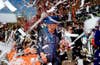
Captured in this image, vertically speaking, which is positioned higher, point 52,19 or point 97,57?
point 52,19

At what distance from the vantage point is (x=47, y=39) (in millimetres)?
1406

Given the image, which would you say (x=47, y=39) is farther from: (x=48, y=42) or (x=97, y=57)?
(x=97, y=57)

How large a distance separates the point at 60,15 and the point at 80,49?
0.53 feet

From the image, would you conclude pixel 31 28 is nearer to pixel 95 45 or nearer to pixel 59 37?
pixel 59 37

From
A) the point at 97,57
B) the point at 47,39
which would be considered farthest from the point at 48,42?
the point at 97,57

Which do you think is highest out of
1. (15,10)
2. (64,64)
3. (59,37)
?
(15,10)

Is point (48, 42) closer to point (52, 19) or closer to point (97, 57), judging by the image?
point (52, 19)

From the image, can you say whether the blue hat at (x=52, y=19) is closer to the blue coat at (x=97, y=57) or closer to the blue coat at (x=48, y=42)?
the blue coat at (x=48, y=42)

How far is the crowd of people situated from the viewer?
140cm

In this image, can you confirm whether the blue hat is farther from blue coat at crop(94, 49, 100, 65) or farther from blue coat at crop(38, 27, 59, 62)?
blue coat at crop(94, 49, 100, 65)

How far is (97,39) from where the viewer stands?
1394 mm

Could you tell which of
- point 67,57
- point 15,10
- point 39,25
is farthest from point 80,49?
point 15,10

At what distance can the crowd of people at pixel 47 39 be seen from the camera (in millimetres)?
1399

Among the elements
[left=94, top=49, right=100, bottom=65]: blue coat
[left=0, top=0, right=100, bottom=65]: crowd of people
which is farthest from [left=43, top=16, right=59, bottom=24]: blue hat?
[left=94, top=49, right=100, bottom=65]: blue coat
